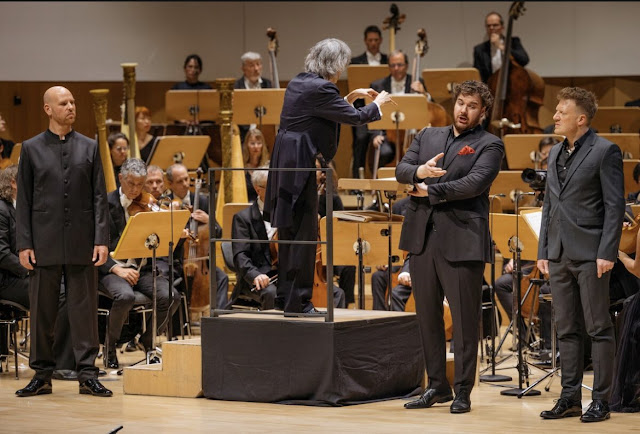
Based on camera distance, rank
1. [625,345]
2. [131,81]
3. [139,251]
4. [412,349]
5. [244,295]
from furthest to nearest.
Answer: [131,81], [244,295], [139,251], [412,349], [625,345]

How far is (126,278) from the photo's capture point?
20.4 ft

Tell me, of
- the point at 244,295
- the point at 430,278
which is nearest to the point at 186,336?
the point at 244,295

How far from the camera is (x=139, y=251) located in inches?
231

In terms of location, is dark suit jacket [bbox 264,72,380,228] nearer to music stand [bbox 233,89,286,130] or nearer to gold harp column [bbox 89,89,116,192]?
music stand [bbox 233,89,286,130]

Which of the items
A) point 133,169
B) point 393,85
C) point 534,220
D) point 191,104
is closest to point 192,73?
point 191,104

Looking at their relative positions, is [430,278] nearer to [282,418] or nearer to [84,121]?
[282,418]

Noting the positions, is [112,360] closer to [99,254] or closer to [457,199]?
[99,254]

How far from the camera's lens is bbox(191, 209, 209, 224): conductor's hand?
7.05 m

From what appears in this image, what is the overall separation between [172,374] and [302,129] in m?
1.35

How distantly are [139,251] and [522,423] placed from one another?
2.32 m

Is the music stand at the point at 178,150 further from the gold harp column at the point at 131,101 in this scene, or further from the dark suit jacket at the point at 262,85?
the dark suit jacket at the point at 262,85

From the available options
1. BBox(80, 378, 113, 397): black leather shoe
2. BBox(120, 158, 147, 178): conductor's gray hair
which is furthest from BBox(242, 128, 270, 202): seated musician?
BBox(80, 378, 113, 397): black leather shoe

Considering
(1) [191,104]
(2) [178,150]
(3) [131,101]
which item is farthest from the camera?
(1) [191,104]

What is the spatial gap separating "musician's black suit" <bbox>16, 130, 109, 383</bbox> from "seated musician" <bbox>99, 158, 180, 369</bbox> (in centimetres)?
76
